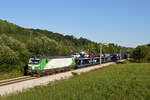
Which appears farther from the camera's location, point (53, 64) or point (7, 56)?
point (53, 64)

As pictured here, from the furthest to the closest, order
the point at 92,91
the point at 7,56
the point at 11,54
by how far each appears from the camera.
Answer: the point at 11,54 → the point at 7,56 → the point at 92,91

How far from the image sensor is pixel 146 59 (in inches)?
2430

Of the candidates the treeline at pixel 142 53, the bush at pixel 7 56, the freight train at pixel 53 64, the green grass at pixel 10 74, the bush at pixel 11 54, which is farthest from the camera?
the treeline at pixel 142 53

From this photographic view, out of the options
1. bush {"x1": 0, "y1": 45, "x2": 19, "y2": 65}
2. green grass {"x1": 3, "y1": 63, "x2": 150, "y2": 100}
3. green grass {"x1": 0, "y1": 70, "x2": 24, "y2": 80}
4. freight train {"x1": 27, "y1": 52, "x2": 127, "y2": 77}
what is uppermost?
bush {"x1": 0, "y1": 45, "x2": 19, "y2": 65}

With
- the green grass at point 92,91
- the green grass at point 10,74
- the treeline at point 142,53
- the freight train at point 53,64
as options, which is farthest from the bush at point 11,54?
the treeline at point 142,53

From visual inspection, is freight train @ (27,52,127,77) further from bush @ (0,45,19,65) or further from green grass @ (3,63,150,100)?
green grass @ (3,63,150,100)

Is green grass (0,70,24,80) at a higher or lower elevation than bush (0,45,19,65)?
lower

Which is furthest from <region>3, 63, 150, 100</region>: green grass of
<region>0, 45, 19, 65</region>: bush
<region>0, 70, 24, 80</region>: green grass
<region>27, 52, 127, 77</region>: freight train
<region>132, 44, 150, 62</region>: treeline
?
<region>132, 44, 150, 62</region>: treeline

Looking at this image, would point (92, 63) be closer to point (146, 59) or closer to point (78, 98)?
point (146, 59)

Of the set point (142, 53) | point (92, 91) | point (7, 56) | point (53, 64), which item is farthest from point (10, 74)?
point (142, 53)

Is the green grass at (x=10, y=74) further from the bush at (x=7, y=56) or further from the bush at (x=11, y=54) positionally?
the bush at (x=7, y=56)

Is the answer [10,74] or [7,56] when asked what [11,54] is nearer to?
[7,56]

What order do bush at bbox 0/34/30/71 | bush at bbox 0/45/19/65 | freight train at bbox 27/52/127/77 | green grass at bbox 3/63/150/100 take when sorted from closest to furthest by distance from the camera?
green grass at bbox 3/63/150/100 → bush at bbox 0/45/19/65 → bush at bbox 0/34/30/71 → freight train at bbox 27/52/127/77

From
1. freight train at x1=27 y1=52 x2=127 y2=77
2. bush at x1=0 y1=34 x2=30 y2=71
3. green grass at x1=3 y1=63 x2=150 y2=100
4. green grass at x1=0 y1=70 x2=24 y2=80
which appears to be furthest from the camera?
freight train at x1=27 y1=52 x2=127 y2=77
